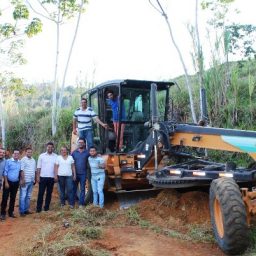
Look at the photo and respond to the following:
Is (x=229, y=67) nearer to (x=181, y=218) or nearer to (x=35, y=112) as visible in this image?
(x=181, y=218)

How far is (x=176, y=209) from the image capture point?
25.1 ft

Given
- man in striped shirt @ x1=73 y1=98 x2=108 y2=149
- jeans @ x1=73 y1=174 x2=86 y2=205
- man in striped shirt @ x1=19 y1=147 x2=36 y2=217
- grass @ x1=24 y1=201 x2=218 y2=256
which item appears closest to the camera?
grass @ x1=24 y1=201 x2=218 y2=256

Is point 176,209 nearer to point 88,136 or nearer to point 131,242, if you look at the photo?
point 131,242

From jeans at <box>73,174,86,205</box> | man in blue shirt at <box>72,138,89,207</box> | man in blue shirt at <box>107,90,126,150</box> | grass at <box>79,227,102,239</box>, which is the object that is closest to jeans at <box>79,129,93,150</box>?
man in blue shirt at <box>72,138,89,207</box>

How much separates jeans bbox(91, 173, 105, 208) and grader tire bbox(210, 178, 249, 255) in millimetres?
3888

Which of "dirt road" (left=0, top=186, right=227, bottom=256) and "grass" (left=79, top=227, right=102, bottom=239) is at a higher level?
"grass" (left=79, top=227, right=102, bottom=239)

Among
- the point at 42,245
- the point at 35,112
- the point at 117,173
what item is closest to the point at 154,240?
the point at 42,245

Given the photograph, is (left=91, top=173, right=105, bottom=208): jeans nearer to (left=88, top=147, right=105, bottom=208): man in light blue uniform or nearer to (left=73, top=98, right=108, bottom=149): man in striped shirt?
(left=88, top=147, right=105, bottom=208): man in light blue uniform

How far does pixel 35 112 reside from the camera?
19516 mm

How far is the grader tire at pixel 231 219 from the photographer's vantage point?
213 inches

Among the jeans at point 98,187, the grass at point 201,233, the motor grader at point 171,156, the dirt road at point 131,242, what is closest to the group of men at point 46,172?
the jeans at point 98,187

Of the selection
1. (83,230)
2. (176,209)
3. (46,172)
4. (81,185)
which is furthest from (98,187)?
(83,230)

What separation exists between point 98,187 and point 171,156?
187cm

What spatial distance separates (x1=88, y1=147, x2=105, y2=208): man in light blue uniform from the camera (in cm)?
927
